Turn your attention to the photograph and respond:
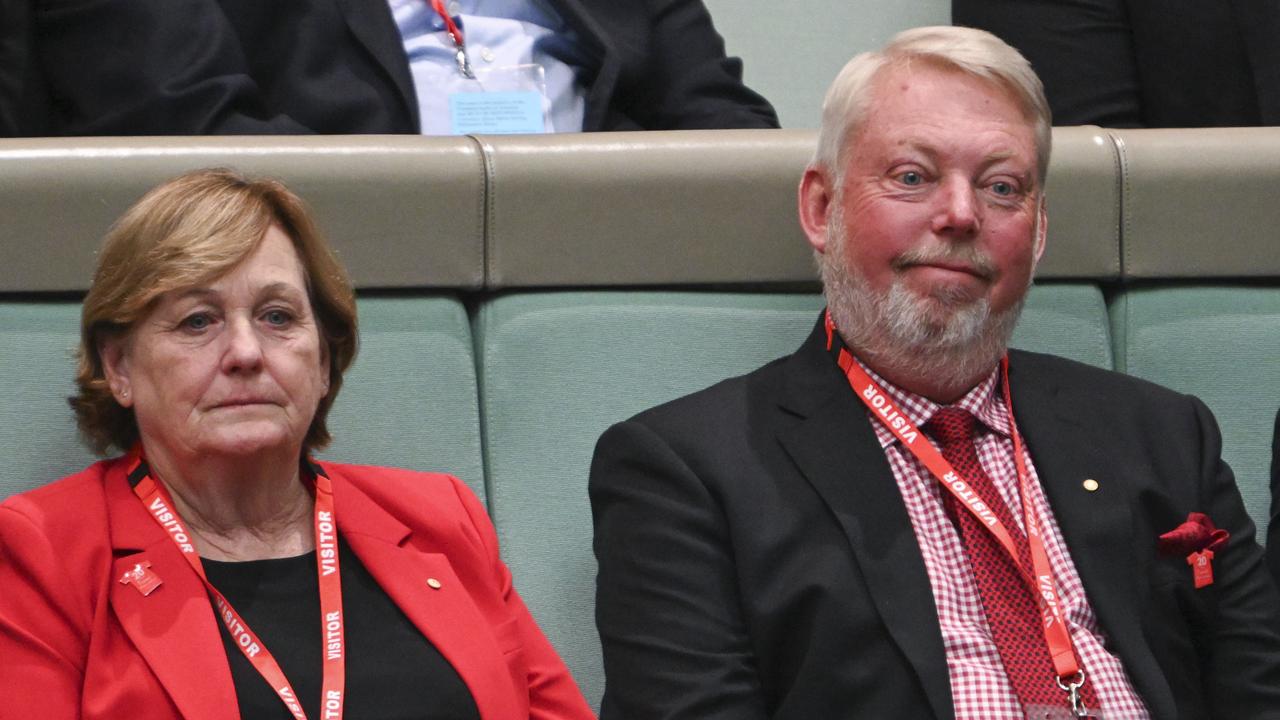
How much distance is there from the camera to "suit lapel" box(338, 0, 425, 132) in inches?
104

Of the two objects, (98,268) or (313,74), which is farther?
(313,74)

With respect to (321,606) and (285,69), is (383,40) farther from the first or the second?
(321,606)

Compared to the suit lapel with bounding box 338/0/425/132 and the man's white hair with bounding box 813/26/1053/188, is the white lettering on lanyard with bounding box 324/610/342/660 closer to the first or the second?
the man's white hair with bounding box 813/26/1053/188

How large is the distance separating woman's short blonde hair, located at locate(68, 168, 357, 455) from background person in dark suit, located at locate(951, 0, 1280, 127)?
1569 millimetres

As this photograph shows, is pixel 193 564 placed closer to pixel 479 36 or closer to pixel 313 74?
pixel 313 74

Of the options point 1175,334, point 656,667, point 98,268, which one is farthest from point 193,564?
point 1175,334

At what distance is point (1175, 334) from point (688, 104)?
911 mm

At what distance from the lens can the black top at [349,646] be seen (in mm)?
1813

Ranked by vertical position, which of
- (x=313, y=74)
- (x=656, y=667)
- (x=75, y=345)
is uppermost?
(x=313, y=74)

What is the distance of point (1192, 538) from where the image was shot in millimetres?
2045

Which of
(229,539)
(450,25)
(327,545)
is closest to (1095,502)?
(327,545)

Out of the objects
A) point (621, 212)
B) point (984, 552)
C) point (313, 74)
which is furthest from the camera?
point (313, 74)

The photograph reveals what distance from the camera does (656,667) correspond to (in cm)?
→ 186

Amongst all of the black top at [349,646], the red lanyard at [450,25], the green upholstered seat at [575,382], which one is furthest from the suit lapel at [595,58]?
the black top at [349,646]
